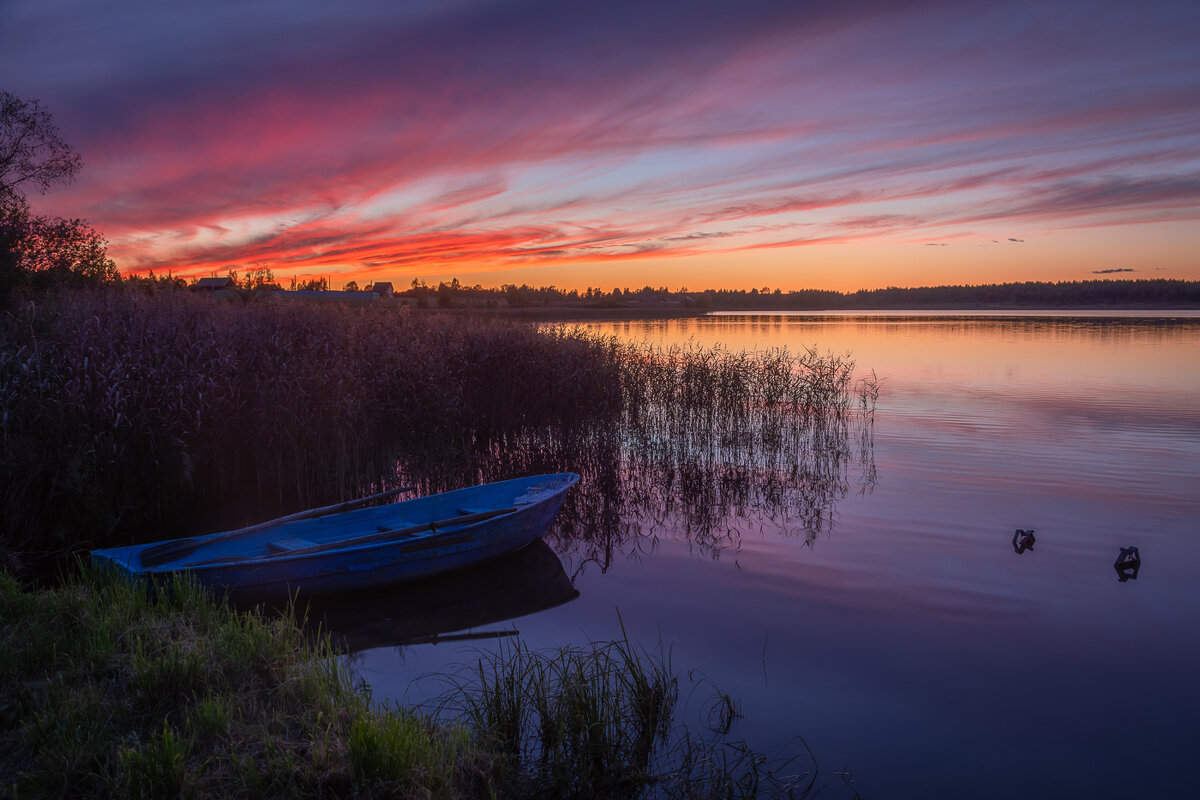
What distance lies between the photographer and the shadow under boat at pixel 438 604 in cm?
746

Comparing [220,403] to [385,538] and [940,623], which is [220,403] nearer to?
[385,538]

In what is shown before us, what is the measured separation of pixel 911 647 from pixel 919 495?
6254 millimetres

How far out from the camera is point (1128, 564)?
9.06m

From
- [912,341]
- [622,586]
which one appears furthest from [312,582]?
[912,341]

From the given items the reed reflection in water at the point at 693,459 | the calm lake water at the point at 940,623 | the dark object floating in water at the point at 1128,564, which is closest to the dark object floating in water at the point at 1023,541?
the calm lake water at the point at 940,623

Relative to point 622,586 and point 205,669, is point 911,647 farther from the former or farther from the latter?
point 205,669

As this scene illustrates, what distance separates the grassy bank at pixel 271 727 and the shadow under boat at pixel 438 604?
1318 millimetres

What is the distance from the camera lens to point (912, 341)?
1948 inches

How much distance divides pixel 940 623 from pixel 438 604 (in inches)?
225

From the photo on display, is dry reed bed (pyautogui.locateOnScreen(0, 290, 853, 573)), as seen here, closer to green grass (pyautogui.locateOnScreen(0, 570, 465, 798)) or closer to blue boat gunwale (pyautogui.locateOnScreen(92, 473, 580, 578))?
blue boat gunwale (pyautogui.locateOnScreen(92, 473, 580, 578))

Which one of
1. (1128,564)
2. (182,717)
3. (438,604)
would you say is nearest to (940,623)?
(1128,564)

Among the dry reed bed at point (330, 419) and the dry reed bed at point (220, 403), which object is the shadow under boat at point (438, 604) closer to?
the dry reed bed at point (330, 419)

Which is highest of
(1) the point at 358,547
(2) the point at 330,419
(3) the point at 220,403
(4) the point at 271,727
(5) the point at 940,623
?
(3) the point at 220,403

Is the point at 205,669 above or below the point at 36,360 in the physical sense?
below
